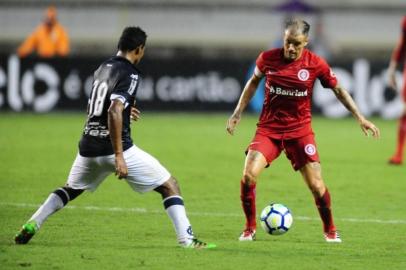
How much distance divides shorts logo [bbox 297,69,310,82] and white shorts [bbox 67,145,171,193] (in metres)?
1.63

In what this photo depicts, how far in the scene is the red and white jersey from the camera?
952 centimetres

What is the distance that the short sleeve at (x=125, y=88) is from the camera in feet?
27.7

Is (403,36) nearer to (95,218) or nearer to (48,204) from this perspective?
(95,218)

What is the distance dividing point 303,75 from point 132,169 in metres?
1.90

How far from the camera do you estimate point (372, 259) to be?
8.56 meters

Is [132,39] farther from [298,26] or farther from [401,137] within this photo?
[401,137]

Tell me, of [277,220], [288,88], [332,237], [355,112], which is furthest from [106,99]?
[332,237]

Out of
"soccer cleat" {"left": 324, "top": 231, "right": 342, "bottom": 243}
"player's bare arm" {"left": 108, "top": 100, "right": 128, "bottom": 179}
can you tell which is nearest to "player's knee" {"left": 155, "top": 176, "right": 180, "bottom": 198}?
"player's bare arm" {"left": 108, "top": 100, "right": 128, "bottom": 179}

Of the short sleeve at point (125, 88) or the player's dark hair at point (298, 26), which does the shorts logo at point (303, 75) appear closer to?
the player's dark hair at point (298, 26)

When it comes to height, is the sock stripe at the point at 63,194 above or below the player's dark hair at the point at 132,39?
below

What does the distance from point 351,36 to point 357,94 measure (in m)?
8.44

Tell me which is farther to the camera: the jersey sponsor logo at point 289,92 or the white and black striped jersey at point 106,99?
the jersey sponsor logo at point 289,92

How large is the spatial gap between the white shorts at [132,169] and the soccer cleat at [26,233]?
50 centimetres

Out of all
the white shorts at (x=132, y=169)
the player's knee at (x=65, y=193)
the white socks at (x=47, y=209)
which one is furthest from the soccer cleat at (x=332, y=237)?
the white socks at (x=47, y=209)
